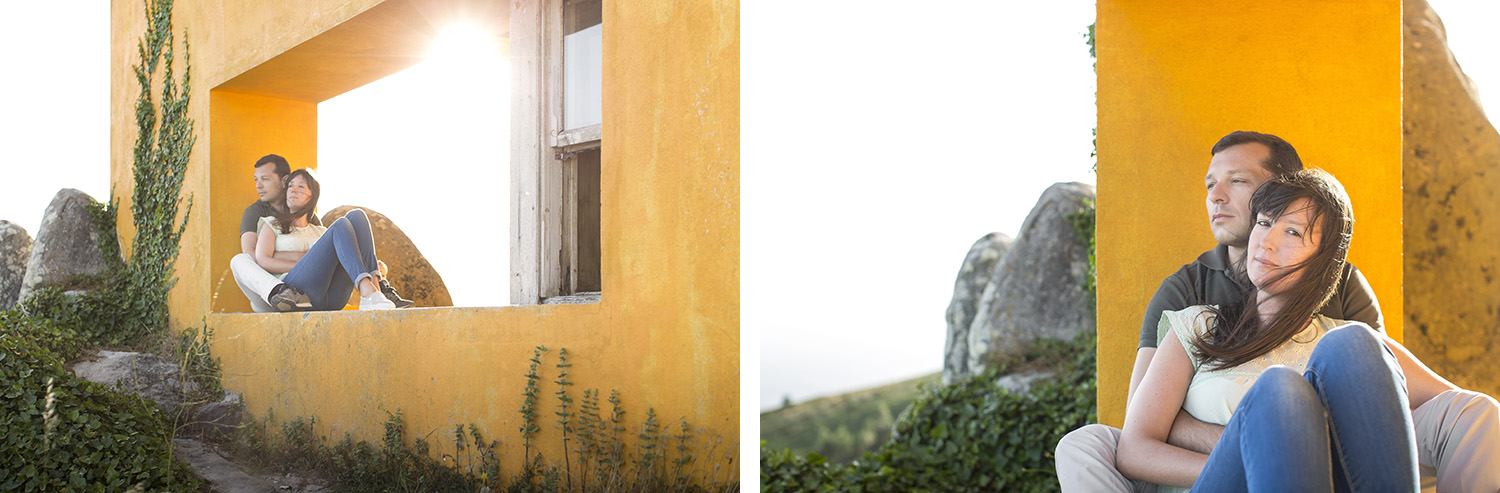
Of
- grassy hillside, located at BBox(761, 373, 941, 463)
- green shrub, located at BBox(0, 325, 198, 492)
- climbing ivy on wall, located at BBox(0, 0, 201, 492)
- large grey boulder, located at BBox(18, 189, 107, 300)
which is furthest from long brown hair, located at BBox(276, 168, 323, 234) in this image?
grassy hillside, located at BBox(761, 373, 941, 463)

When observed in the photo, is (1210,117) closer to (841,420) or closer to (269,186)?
(269,186)

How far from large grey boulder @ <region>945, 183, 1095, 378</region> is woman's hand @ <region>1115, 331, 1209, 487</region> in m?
4.94

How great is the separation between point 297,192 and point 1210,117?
4429 mm

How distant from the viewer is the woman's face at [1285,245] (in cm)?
187

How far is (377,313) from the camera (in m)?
3.54

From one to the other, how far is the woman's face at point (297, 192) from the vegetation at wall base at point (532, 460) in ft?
4.35

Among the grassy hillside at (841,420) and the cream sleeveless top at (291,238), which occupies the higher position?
the cream sleeveless top at (291,238)

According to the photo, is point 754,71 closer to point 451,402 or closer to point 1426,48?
point 451,402

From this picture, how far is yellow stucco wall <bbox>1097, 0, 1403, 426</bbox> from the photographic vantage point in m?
2.33

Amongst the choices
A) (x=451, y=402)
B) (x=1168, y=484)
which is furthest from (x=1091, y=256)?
(x=451, y=402)

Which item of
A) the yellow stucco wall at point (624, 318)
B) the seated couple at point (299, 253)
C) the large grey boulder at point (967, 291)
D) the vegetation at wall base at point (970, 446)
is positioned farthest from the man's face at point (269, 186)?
the large grey boulder at point (967, 291)

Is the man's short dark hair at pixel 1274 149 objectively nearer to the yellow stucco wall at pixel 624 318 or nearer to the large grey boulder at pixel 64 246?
the yellow stucco wall at pixel 624 318

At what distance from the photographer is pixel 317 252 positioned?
13.8ft

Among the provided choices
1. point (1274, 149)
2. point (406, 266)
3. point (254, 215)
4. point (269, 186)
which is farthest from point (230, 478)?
point (1274, 149)
